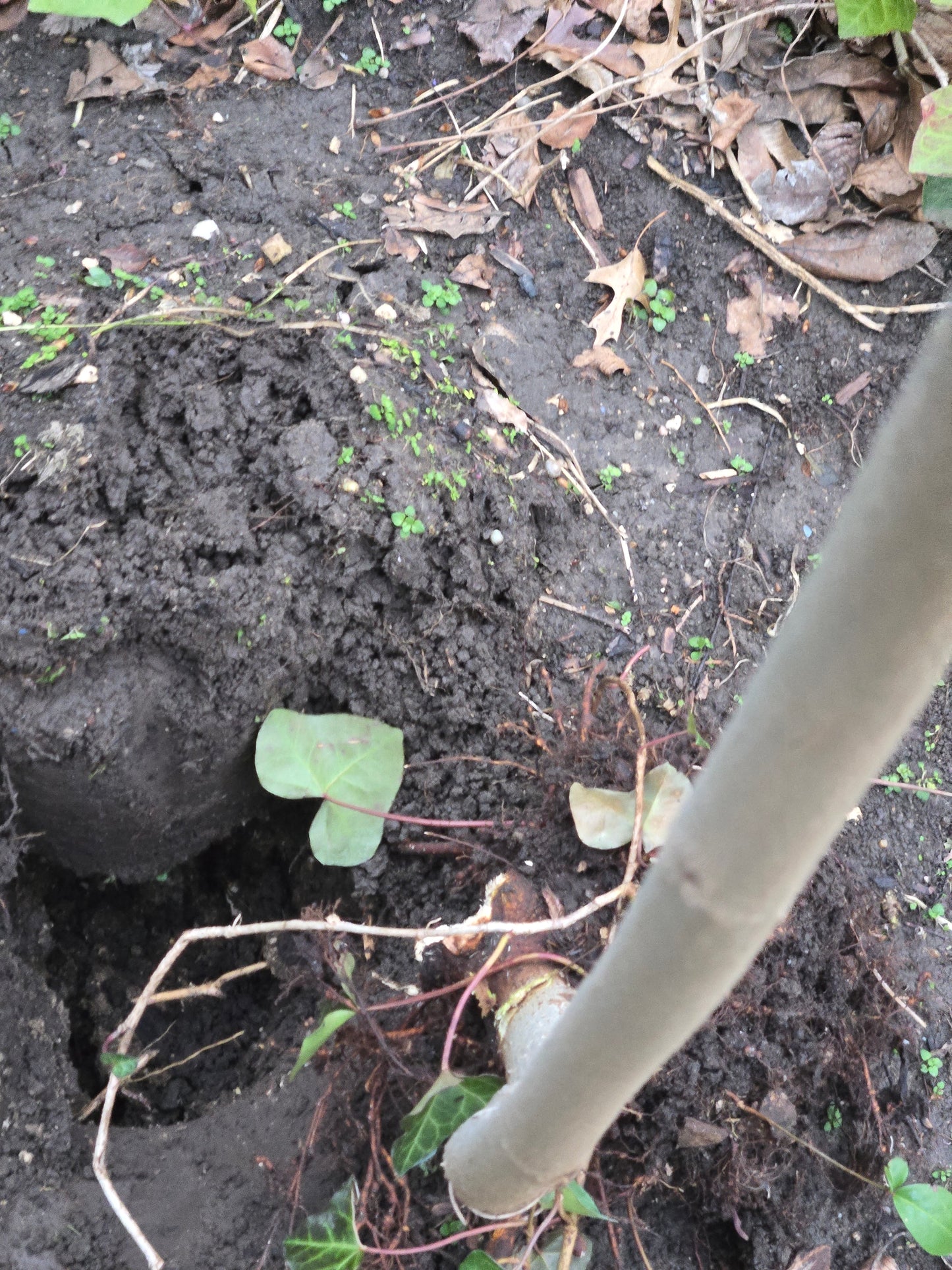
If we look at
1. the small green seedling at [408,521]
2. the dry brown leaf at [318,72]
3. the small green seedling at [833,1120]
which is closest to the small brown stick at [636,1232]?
the small green seedling at [833,1120]

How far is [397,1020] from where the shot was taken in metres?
1.79

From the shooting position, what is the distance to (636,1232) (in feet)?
5.38

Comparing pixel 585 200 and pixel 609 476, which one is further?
pixel 585 200

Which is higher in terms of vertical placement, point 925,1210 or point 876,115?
point 876,115

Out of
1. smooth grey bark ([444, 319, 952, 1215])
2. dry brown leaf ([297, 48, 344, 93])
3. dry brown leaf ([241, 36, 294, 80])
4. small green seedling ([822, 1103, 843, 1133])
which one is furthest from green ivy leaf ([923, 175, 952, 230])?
smooth grey bark ([444, 319, 952, 1215])

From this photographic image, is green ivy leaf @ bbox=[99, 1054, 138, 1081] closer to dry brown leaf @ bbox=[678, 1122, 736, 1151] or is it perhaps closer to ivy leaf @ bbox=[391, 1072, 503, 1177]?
ivy leaf @ bbox=[391, 1072, 503, 1177]

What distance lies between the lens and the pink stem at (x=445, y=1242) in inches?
57.0

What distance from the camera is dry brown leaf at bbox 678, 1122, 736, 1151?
1.62 metres

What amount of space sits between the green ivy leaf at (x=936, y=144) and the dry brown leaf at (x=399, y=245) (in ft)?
3.63

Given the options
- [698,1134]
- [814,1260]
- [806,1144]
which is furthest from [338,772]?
[814,1260]

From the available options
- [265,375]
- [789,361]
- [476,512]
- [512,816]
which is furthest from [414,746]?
[789,361]

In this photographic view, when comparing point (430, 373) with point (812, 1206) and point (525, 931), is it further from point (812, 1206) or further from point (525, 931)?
point (812, 1206)

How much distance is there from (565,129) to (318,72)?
0.66m

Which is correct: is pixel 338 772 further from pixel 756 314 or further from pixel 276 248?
pixel 756 314
